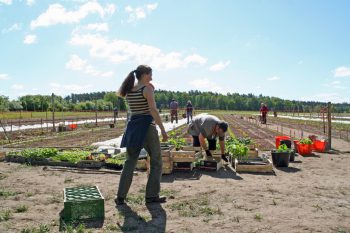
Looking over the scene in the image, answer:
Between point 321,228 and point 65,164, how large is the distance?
6.64 m

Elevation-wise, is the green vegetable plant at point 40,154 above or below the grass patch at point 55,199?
above

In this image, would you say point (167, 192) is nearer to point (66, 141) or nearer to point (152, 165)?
point (152, 165)

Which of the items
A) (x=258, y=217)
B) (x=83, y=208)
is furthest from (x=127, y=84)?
(x=258, y=217)

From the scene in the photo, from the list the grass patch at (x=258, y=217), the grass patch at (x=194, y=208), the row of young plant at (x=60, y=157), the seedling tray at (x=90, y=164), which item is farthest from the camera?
the row of young plant at (x=60, y=157)

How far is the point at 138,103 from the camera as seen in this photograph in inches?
215

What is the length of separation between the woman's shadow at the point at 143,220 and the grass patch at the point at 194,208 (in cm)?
25

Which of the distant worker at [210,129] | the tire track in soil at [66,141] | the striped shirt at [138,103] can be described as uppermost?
the striped shirt at [138,103]

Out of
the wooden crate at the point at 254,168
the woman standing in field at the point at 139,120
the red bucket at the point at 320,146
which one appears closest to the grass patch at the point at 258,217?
the woman standing in field at the point at 139,120

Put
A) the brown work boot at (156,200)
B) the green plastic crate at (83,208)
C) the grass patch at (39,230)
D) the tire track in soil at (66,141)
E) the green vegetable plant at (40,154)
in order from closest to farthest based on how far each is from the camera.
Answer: the grass patch at (39,230), the green plastic crate at (83,208), the brown work boot at (156,200), the green vegetable plant at (40,154), the tire track in soil at (66,141)

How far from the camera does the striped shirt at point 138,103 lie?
5449mm

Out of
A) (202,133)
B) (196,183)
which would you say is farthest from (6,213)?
(202,133)

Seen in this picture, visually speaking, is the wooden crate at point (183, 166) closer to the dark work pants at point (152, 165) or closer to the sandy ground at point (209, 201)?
the sandy ground at point (209, 201)

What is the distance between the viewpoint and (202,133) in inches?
353

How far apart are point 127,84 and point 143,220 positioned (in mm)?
1976
